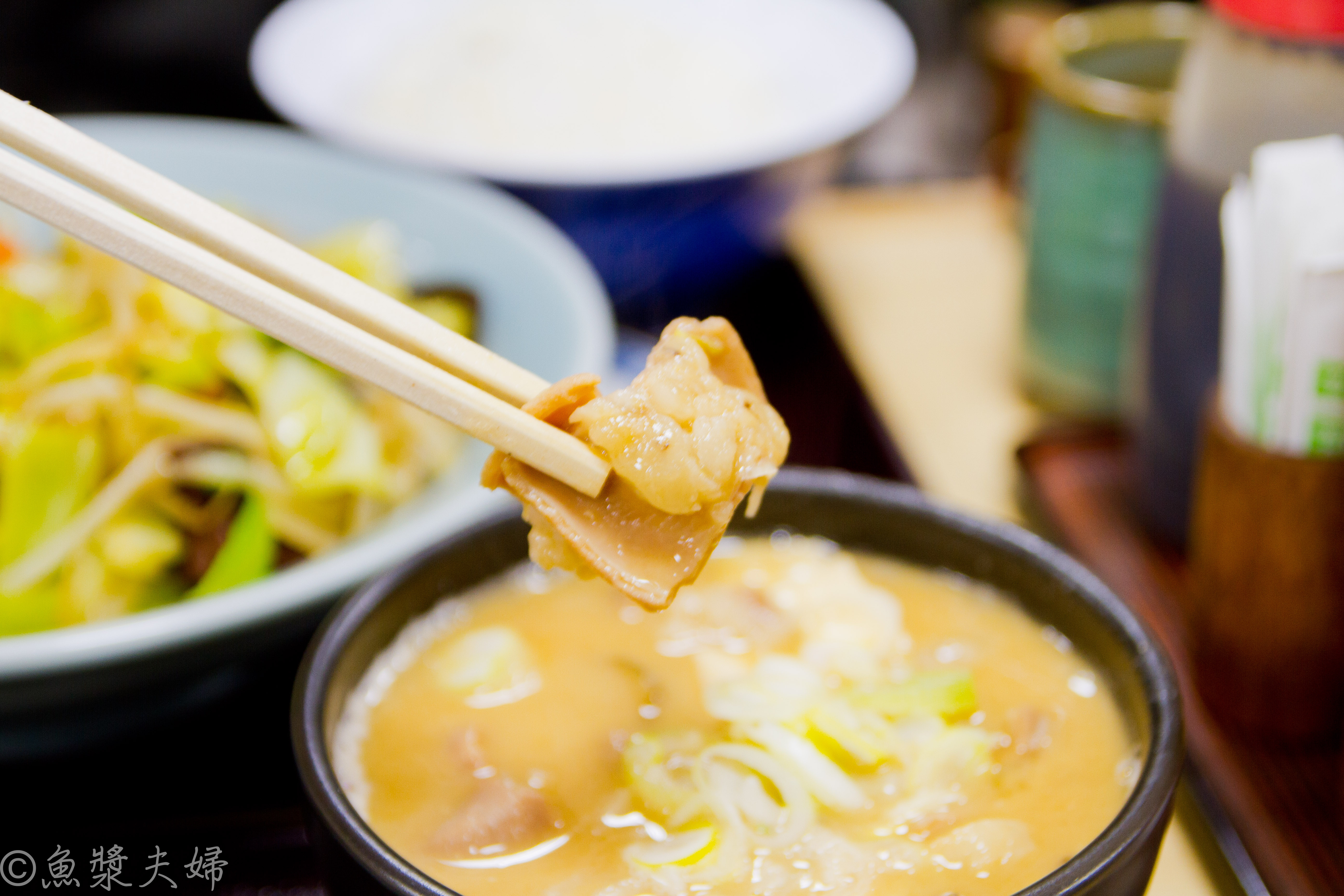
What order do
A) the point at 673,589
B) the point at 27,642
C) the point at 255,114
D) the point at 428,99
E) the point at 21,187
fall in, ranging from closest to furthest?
the point at 21,187, the point at 673,589, the point at 27,642, the point at 428,99, the point at 255,114

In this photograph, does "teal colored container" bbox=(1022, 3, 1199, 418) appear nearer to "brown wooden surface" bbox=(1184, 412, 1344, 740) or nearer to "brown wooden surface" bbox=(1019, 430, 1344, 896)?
"brown wooden surface" bbox=(1019, 430, 1344, 896)

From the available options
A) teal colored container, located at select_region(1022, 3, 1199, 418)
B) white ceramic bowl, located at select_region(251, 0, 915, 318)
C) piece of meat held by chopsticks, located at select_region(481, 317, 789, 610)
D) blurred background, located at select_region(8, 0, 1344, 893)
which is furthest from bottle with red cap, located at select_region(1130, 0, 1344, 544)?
piece of meat held by chopsticks, located at select_region(481, 317, 789, 610)

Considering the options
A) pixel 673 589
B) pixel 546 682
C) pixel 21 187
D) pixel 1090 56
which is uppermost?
pixel 21 187

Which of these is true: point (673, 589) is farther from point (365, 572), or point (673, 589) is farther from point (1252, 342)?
point (1252, 342)

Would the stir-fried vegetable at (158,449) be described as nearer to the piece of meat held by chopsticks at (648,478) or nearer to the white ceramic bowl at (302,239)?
the white ceramic bowl at (302,239)

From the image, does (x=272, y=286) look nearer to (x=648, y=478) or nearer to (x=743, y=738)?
(x=648, y=478)

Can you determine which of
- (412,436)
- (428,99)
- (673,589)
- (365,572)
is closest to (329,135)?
(428,99)
